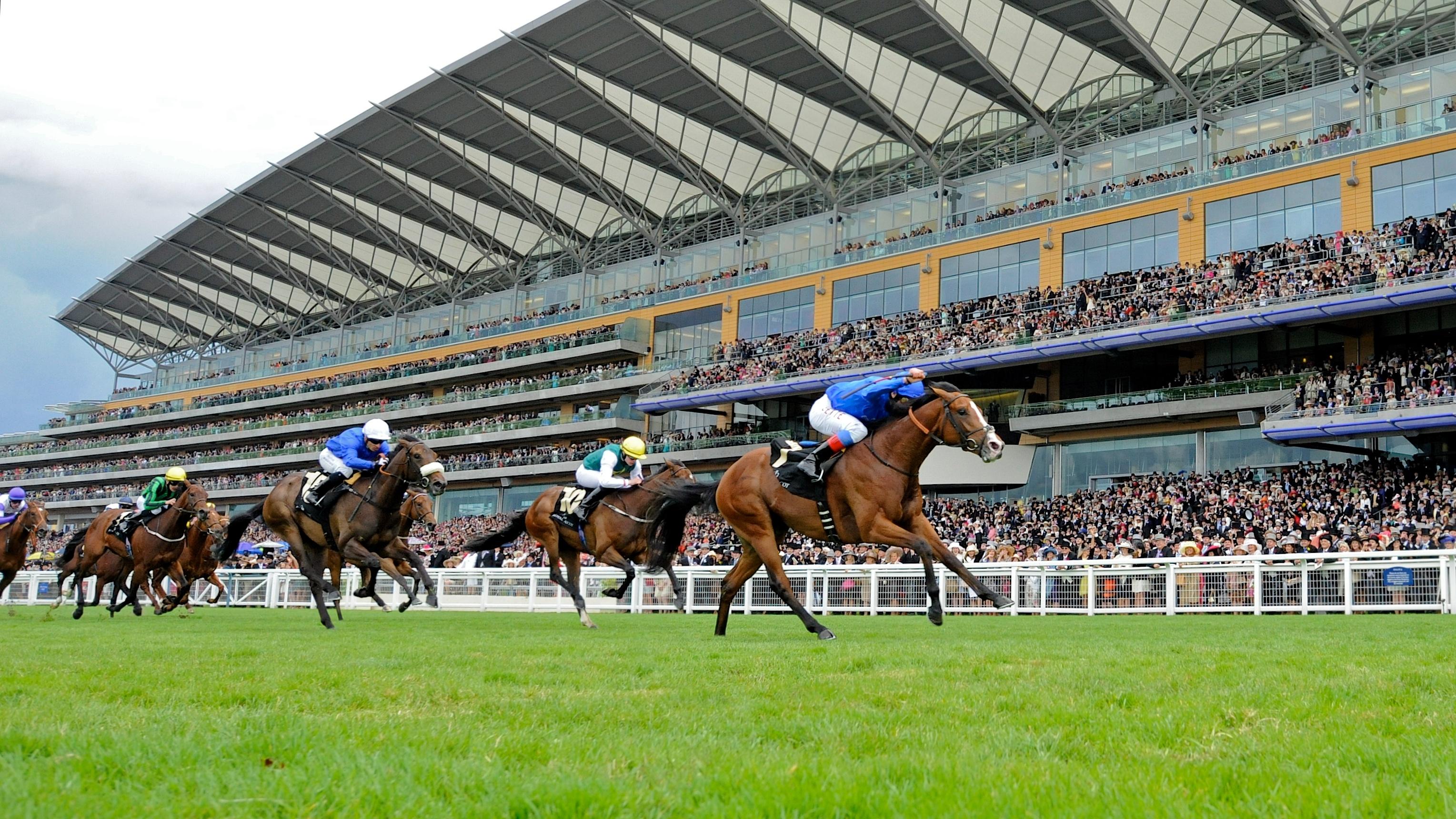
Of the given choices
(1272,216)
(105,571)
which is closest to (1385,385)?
(1272,216)

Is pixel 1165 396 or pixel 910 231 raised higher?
pixel 910 231

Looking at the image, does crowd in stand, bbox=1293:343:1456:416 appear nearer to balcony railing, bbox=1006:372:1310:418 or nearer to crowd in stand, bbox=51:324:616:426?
balcony railing, bbox=1006:372:1310:418

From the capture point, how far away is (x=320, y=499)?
14203 millimetres

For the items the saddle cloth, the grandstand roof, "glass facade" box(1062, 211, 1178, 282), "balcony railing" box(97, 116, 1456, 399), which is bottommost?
the saddle cloth

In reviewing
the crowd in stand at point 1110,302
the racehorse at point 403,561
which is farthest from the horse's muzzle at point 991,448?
the crowd in stand at point 1110,302

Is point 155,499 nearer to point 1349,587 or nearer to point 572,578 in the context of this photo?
point 572,578

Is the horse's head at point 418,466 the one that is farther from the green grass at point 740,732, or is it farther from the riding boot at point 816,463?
the green grass at point 740,732

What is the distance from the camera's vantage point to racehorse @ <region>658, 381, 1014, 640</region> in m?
9.70

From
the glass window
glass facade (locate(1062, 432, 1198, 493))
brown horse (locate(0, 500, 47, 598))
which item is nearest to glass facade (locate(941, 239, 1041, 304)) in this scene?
the glass window

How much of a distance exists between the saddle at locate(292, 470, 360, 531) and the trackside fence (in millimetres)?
3404

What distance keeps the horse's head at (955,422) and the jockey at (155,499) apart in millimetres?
11240

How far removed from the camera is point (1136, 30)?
3966 centimetres

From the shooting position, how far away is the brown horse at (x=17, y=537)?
16547mm

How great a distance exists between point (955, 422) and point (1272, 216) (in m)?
32.0
